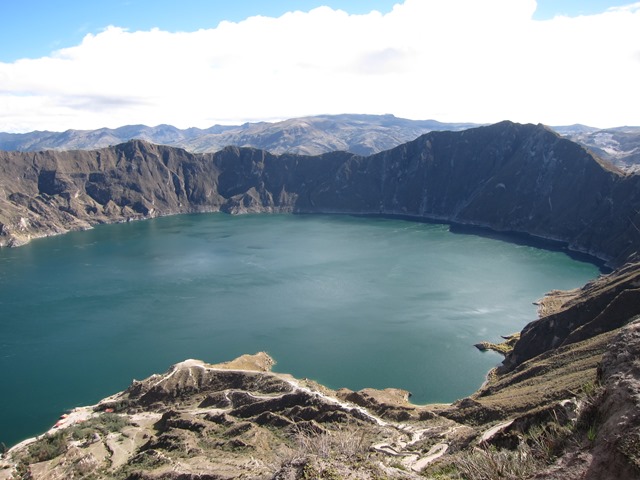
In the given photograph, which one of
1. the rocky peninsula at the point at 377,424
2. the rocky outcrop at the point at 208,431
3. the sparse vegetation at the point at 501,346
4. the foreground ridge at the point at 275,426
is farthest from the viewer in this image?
the sparse vegetation at the point at 501,346

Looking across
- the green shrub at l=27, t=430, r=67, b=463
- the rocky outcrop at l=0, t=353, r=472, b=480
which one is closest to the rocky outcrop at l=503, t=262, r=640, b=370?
the rocky outcrop at l=0, t=353, r=472, b=480

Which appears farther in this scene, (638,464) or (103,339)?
(103,339)

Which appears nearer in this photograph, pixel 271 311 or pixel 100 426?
pixel 100 426

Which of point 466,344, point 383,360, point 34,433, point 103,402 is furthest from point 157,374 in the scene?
point 466,344

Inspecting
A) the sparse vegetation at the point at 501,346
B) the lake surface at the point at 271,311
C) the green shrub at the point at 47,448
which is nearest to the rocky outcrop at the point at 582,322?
the sparse vegetation at the point at 501,346

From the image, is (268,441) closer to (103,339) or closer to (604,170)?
(103,339)

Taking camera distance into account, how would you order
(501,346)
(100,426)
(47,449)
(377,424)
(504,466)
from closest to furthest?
(504,466), (377,424), (47,449), (100,426), (501,346)

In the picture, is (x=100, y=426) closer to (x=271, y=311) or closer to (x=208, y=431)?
(x=208, y=431)

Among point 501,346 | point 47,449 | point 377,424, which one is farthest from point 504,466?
point 501,346

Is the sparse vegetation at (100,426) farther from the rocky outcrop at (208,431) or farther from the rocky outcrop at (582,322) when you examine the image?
the rocky outcrop at (582,322)
